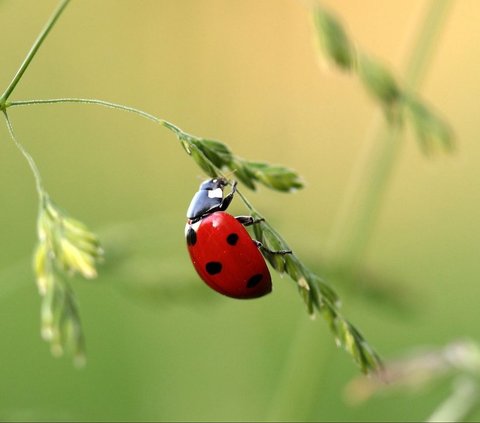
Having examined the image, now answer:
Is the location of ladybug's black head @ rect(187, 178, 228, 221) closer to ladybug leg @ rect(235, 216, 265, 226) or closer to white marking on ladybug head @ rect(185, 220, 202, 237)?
white marking on ladybug head @ rect(185, 220, 202, 237)

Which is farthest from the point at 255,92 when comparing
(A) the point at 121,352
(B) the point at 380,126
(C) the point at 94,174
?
(B) the point at 380,126

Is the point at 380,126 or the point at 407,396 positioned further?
the point at 407,396

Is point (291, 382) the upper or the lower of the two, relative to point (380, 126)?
lower

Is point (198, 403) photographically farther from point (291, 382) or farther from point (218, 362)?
point (291, 382)

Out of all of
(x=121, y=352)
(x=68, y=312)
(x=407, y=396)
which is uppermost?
(x=68, y=312)

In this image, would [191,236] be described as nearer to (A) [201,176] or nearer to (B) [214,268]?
(B) [214,268]

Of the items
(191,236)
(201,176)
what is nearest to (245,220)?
(191,236)

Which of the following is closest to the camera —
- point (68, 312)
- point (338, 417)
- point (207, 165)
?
point (207, 165)
